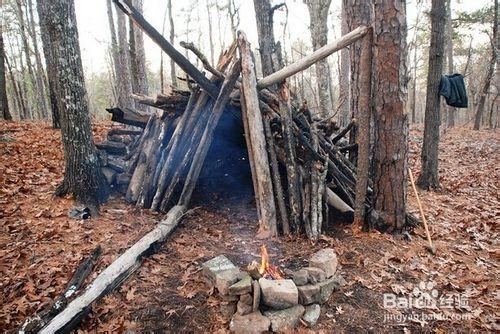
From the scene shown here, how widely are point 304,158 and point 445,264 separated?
253 cm

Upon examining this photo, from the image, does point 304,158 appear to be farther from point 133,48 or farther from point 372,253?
point 133,48

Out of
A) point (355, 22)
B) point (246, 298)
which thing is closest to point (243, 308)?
point (246, 298)

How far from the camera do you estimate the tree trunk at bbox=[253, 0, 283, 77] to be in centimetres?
776

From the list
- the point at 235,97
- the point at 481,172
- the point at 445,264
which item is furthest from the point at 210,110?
the point at 481,172

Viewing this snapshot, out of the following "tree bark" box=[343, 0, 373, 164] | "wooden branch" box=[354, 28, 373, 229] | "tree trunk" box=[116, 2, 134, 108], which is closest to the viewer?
"wooden branch" box=[354, 28, 373, 229]

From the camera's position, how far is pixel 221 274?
3.58 meters

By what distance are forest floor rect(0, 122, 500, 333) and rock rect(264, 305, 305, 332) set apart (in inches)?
9.8

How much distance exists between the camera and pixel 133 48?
33.2ft

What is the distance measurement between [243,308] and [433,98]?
6342mm

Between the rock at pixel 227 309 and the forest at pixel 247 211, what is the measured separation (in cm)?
1

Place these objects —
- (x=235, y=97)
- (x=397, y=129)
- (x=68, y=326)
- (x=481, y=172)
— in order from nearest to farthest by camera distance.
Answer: (x=68, y=326) < (x=397, y=129) < (x=235, y=97) < (x=481, y=172)

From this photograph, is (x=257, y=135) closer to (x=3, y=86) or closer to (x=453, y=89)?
(x=453, y=89)

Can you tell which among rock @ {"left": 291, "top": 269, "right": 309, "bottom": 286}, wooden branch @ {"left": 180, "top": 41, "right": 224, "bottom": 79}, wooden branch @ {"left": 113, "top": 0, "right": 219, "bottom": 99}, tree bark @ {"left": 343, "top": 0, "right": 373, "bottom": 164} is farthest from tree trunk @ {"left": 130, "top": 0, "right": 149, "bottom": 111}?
rock @ {"left": 291, "top": 269, "right": 309, "bottom": 286}

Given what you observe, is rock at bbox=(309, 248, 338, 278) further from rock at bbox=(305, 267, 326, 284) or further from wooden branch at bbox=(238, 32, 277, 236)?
wooden branch at bbox=(238, 32, 277, 236)
